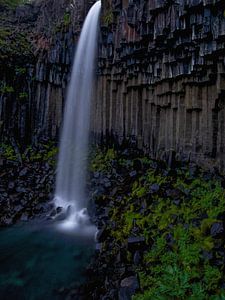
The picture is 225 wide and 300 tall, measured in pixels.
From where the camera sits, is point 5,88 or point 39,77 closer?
point 5,88

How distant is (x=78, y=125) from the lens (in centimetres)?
1902

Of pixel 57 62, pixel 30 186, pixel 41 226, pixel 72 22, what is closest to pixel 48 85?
pixel 57 62

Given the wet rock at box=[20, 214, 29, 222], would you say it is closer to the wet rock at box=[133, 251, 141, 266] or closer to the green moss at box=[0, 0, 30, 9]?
the wet rock at box=[133, 251, 141, 266]

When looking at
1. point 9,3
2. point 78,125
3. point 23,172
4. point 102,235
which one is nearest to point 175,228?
point 102,235

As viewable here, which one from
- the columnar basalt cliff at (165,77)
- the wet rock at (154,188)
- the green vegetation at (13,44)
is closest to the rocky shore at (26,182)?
the columnar basalt cliff at (165,77)

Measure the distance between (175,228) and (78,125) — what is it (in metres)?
11.6

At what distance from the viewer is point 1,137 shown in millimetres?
19656

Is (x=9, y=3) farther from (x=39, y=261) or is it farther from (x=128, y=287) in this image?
(x=128, y=287)

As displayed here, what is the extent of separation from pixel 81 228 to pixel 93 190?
230 centimetres

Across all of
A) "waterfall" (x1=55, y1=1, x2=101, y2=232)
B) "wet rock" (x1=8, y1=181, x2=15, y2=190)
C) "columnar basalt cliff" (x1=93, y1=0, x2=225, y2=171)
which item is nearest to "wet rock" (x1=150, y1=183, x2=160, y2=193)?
"columnar basalt cliff" (x1=93, y1=0, x2=225, y2=171)

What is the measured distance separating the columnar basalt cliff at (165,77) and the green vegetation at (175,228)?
47.6 inches

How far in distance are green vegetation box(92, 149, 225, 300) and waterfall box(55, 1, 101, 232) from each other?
3526 mm

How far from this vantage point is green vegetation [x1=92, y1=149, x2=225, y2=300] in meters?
6.86

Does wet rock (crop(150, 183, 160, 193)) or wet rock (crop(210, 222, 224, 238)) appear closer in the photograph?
wet rock (crop(210, 222, 224, 238))
